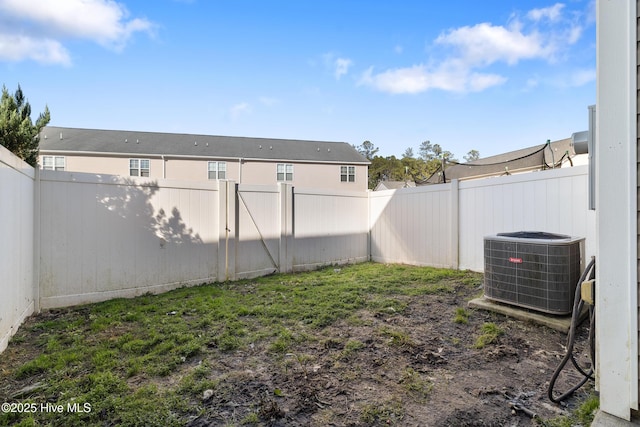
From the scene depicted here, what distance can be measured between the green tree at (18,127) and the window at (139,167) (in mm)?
9601

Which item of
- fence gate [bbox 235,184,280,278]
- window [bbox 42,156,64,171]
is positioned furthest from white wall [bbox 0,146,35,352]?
window [bbox 42,156,64,171]

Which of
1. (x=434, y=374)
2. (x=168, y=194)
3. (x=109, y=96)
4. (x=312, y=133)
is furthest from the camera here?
(x=312, y=133)

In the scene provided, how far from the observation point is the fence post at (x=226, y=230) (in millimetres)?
5254

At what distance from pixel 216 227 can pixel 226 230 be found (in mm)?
179

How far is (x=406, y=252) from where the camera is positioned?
672cm

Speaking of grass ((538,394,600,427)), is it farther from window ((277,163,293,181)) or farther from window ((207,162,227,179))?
window ((207,162,227,179))

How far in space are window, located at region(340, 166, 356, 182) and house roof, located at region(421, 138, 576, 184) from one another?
21.1 ft

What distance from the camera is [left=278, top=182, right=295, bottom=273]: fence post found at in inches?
238

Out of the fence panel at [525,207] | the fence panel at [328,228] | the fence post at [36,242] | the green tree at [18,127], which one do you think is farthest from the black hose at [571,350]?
the green tree at [18,127]

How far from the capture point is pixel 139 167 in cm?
1580

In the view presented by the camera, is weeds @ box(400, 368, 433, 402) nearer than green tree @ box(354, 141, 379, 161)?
Yes

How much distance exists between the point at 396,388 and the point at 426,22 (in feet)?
25.1

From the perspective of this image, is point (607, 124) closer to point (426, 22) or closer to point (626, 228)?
point (626, 228)

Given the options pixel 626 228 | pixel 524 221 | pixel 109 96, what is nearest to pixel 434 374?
pixel 626 228
